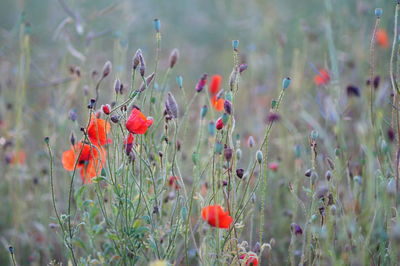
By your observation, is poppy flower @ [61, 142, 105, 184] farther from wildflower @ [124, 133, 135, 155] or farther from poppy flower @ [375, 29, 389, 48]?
poppy flower @ [375, 29, 389, 48]

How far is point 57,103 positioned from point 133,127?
1.23 metres

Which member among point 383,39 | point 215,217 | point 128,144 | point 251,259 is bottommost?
point 251,259

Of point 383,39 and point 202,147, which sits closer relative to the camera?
point 202,147

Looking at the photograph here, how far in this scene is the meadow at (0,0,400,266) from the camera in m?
1.37

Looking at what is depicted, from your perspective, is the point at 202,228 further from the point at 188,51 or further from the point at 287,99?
the point at 188,51

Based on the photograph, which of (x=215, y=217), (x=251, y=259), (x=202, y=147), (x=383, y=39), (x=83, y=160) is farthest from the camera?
(x=383, y=39)

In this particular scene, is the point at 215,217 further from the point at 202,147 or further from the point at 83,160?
the point at 202,147

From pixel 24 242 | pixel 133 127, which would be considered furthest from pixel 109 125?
pixel 24 242

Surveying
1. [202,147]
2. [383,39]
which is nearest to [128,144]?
[202,147]

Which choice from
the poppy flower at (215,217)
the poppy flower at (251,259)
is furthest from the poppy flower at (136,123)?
the poppy flower at (251,259)

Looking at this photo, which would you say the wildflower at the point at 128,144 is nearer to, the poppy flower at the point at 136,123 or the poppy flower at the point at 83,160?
the poppy flower at the point at 136,123

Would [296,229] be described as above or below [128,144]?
below

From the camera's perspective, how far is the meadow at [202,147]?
137 cm

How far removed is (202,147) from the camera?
2469mm
